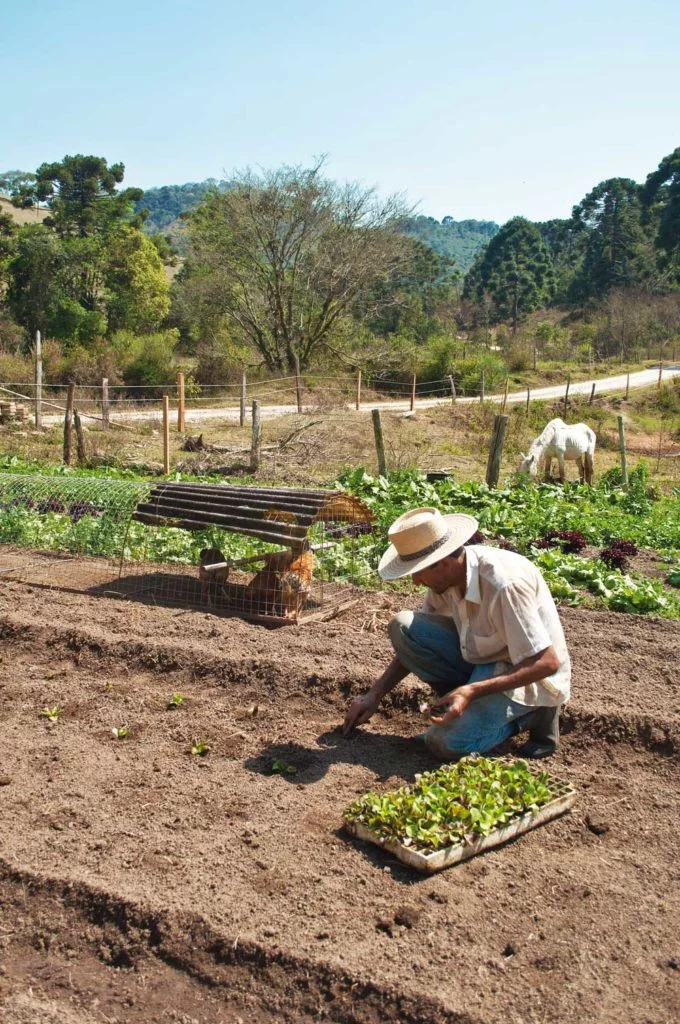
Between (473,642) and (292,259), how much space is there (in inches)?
1180

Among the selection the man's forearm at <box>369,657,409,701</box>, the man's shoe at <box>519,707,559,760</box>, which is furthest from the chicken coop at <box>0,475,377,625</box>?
the man's shoe at <box>519,707,559,760</box>

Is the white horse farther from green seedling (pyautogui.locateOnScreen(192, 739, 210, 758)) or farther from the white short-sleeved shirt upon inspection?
green seedling (pyautogui.locateOnScreen(192, 739, 210, 758))

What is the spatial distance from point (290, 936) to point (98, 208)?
50.6 metres

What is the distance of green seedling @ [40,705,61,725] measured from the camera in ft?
17.0

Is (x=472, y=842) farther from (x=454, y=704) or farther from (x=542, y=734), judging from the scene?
(x=542, y=734)

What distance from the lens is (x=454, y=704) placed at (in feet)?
13.3

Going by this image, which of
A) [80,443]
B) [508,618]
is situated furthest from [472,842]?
[80,443]

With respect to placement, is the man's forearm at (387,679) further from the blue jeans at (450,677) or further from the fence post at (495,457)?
the fence post at (495,457)

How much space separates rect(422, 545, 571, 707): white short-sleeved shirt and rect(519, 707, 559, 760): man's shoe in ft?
0.37

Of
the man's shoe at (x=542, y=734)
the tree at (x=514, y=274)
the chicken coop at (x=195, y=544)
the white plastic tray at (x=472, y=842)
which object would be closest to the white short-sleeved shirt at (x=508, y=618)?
the man's shoe at (x=542, y=734)

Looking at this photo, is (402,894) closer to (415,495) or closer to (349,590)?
(349,590)

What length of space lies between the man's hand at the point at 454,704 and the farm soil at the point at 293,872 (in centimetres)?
49

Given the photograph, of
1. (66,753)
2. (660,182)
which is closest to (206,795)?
(66,753)

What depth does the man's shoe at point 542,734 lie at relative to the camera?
461 cm
